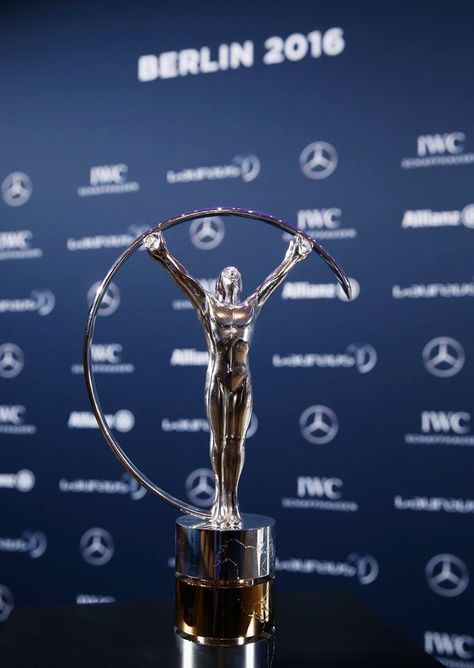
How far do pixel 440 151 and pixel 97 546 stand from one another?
8.66 feet

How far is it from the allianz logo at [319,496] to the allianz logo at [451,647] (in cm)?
67

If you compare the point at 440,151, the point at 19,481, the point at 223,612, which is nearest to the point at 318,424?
the point at 440,151

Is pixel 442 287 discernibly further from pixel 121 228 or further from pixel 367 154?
pixel 121 228

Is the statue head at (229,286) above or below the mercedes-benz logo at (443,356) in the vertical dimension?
above

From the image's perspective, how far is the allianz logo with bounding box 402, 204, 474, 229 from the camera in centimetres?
339

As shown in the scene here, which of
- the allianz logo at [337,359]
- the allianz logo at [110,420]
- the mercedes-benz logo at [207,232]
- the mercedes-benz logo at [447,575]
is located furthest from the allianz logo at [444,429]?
the allianz logo at [110,420]

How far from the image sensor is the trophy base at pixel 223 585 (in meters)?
1.44

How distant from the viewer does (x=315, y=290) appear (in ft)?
11.8

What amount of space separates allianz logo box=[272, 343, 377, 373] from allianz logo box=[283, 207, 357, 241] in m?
0.54

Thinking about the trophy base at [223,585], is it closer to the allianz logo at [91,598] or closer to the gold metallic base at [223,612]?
the gold metallic base at [223,612]

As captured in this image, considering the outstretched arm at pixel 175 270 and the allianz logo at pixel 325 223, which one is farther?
the allianz logo at pixel 325 223

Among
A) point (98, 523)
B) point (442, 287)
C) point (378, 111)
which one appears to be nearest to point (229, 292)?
point (442, 287)

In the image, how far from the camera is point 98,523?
3.87 metres

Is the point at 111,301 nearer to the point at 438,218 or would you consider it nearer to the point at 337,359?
the point at 337,359
